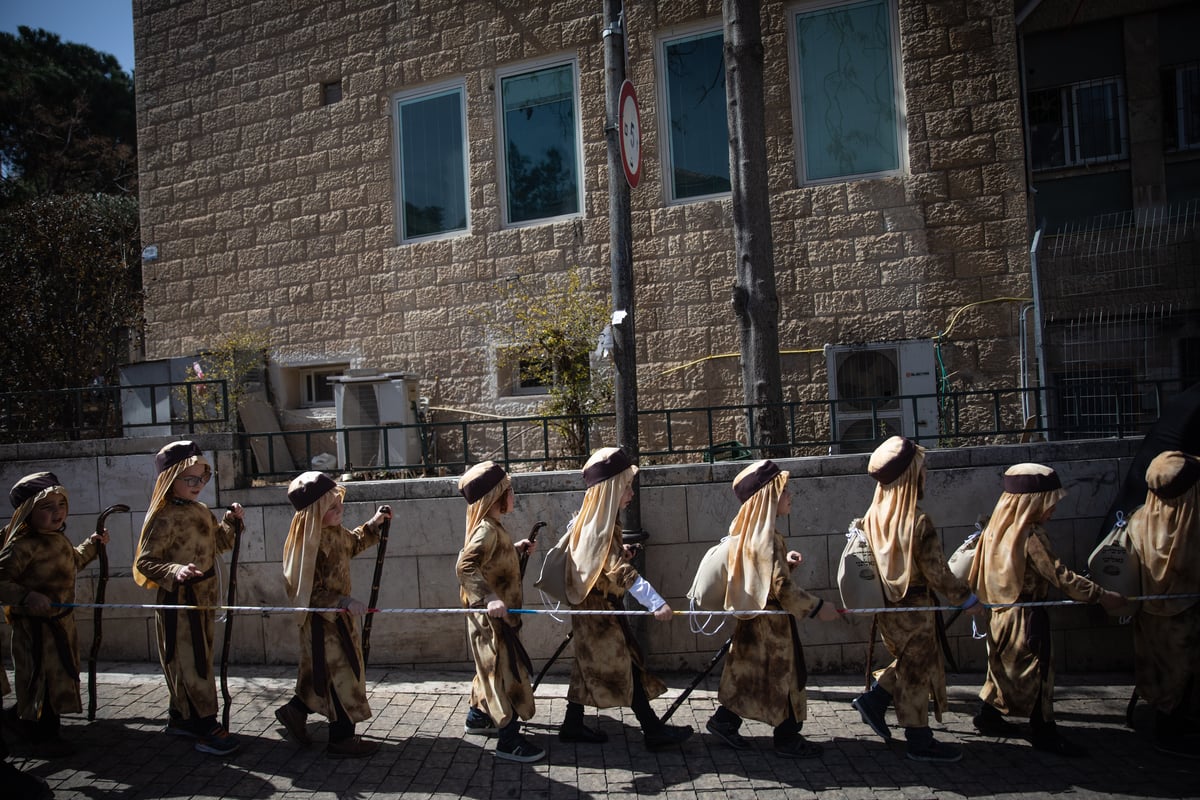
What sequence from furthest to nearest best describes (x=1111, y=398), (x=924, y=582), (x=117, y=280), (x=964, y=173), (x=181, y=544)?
(x=117, y=280) → (x=964, y=173) → (x=1111, y=398) → (x=181, y=544) → (x=924, y=582)

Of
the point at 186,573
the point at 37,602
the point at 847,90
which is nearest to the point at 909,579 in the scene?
the point at 186,573

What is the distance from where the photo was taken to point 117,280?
38.3 ft

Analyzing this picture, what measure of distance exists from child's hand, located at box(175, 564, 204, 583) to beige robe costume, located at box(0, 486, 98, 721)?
40.3 inches

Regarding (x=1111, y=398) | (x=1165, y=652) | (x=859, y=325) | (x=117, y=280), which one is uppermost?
(x=117, y=280)

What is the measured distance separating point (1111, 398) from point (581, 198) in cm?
593

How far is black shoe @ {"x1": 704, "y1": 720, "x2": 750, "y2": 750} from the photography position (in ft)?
16.6

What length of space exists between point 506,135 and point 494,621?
713 cm

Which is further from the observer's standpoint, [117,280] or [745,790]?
[117,280]

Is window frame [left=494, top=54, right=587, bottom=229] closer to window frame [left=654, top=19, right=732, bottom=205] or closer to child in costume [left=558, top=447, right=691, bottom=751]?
window frame [left=654, top=19, right=732, bottom=205]

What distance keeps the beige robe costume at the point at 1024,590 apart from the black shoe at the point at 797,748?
115 cm

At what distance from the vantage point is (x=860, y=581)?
4914 mm

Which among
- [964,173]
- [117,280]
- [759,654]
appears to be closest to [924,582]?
[759,654]

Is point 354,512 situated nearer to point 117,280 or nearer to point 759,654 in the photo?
point 759,654

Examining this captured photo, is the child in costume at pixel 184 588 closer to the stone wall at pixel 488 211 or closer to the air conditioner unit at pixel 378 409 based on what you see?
the air conditioner unit at pixel 378 409
